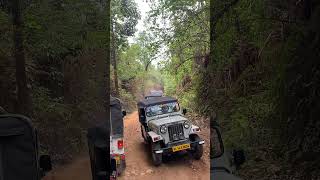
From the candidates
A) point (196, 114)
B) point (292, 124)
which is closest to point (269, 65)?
point (292, 124)

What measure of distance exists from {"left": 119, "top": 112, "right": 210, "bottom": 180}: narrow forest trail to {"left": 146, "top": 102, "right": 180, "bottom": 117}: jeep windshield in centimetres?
33

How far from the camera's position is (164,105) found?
455 centimetres

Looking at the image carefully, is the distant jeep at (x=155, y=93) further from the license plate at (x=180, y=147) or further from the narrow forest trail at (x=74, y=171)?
the narrow forest trail at (x=74, y=171)

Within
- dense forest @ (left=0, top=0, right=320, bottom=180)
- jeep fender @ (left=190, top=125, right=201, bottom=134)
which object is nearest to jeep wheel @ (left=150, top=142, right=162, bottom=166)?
jeep fender @ (left=190, top=125, right=201, bottom=134)

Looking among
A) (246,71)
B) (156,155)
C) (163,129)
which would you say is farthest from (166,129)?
(246,71)

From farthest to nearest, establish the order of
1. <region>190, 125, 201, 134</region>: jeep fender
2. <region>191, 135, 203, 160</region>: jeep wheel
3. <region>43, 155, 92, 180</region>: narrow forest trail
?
<region>43, 155, 92, 180</region>: narrow forest trail, <region>190, 125, 201, 134</region>: jeep fender, <region>191, 135, 203, 160</region>: jeep wheel

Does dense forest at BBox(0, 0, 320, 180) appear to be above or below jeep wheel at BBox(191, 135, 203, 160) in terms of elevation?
above

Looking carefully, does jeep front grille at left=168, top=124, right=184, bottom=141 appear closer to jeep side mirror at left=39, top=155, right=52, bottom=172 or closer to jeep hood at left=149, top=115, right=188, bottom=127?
jeep hood at left=149, top=115, right=188, bottom=127

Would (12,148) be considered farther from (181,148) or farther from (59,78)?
(59,78)

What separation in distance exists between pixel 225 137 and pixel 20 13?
395cm

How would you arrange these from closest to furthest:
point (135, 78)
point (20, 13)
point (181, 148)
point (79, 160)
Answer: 1. point (181, 148)
2. point (135, 78)
3. point (20, 13)
4. point (79, 160)

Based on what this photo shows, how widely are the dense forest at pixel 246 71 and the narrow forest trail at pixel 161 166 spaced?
50cm

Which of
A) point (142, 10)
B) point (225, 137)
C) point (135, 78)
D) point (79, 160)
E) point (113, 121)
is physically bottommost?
point (79, 160)

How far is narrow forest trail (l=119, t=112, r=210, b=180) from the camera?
4.23m
